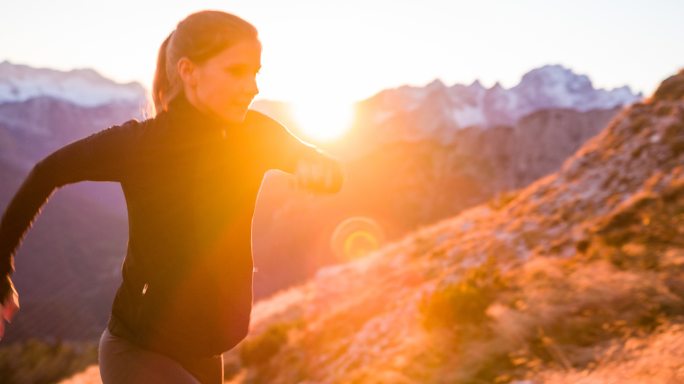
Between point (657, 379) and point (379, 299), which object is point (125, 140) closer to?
point (657, 379)

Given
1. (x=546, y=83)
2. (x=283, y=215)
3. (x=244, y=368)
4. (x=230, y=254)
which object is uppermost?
(x=546, y=83)

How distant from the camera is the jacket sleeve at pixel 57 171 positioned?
145 centimetres

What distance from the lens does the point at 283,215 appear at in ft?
239

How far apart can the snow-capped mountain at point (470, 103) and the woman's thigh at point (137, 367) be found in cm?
8141

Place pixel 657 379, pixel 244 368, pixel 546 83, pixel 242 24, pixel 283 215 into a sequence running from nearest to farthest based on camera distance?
pixel 242 24 < pixel 657 379 < pixel 244 368 < pixel 283 215 < pixel 546 83

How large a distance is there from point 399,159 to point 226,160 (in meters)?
77.4

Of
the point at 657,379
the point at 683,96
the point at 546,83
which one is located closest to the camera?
the point at 657,379

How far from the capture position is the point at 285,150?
5.60 ft

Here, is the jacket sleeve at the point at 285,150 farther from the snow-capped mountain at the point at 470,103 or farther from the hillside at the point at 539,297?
the snow-capped mountain at the point at 470,103

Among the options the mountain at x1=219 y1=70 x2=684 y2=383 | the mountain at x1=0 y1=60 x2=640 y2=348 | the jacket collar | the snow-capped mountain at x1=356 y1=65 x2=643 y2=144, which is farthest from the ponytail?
the snow-capped mountain at x1=356 y1=65 x2=643 y2=144

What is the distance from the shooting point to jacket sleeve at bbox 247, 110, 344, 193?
1.58m

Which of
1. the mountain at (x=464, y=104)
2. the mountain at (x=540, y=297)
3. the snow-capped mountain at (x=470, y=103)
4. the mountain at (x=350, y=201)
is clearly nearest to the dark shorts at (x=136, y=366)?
the mountain at (x=540, y=297)

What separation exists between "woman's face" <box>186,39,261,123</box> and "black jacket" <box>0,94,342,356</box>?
0.05 metres

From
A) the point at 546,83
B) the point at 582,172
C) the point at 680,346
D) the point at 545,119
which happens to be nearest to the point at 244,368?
the point at 680,346
